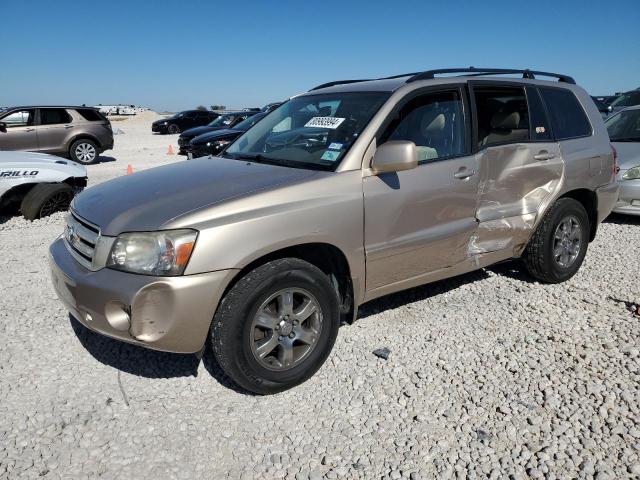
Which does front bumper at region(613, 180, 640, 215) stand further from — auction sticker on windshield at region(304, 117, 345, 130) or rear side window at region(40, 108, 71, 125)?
rear side window at region(40, 108, 71, 125)

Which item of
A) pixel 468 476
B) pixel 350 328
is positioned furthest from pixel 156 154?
pixel 468 476

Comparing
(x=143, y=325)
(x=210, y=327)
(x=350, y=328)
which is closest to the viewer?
(x=143, y=325)

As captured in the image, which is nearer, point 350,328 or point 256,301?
point 256,301

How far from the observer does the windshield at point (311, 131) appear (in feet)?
11.1

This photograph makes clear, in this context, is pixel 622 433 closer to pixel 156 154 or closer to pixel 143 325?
pixel 143 325

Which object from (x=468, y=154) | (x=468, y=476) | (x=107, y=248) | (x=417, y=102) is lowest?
(x=468, y=476)

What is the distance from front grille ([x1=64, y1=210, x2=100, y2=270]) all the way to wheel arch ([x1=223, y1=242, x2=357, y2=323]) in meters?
0.91

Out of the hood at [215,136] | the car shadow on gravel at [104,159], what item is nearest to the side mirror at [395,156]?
the hood at [215,136]

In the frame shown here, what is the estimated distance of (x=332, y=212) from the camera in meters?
3.04

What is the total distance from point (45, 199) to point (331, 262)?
5.59 m

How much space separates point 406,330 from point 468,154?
4.55 ft

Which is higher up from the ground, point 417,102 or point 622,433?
point 417,102

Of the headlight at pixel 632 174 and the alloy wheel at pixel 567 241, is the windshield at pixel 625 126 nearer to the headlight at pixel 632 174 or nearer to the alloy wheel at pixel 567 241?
the headlight at pixel 632 174

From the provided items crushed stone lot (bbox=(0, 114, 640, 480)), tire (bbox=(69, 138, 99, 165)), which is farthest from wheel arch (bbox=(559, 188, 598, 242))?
tire (bbox=(69, 138, 99, 165))
